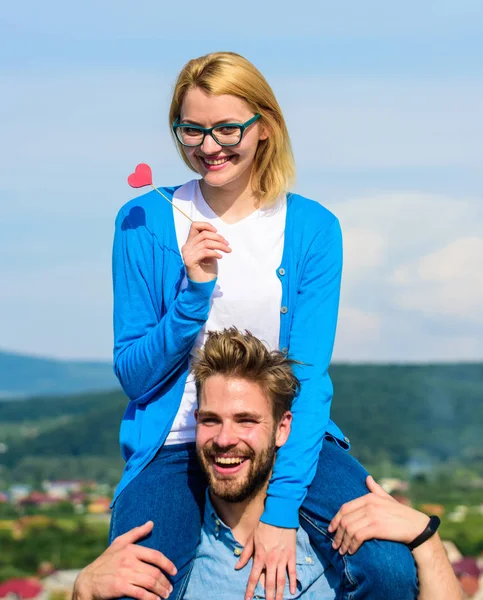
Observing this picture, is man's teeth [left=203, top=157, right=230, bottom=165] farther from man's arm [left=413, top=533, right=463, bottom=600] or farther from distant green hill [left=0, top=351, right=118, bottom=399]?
distant green hill [left=0, top=351, right=118, bottom=399]

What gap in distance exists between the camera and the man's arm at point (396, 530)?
4.08 meters

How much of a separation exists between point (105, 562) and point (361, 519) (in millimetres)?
1002

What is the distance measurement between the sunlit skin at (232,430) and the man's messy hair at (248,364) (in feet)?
0.10

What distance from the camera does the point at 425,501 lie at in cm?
5094

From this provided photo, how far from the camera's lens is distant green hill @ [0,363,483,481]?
67875mm

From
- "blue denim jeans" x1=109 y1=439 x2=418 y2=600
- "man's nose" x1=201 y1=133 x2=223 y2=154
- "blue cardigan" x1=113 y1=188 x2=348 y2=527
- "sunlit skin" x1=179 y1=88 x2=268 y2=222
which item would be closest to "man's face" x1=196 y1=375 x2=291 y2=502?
"blue cardigan" x1=113 y1=188 x2=348 y2=527

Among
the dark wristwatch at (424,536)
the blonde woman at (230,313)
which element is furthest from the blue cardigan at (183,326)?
the dark wristwatch at (424,536)

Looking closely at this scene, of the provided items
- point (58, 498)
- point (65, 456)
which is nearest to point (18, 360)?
point (65, 456)

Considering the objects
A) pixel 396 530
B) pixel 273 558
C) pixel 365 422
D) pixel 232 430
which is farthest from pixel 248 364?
pixel 365 422

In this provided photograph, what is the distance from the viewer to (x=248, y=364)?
4.14 m

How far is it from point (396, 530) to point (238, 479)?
64cm

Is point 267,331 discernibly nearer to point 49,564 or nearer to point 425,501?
point 49,564

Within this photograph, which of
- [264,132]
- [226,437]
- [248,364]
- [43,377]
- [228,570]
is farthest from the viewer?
[43,377]

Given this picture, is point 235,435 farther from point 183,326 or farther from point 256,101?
point 256,101
